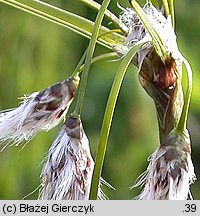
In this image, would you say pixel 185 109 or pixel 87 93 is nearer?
pixel 185 109

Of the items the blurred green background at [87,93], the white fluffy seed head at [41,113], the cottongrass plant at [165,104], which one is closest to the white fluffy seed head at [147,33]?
the cottongrass plant at [165,104]

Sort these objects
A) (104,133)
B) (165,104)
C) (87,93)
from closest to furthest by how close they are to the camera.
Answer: (104,133) < (165,104) < (87,93)

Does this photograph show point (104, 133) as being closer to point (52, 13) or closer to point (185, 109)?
Result: point (185, 109)

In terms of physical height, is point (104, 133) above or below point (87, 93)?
below

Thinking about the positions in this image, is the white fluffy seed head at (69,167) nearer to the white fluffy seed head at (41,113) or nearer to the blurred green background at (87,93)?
the white fluffy seed head at (41,113)

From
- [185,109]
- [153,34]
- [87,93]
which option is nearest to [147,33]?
[153,34]

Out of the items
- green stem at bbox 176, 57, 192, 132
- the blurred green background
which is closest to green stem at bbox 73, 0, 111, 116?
green stem at bbox 176, 57, 192, 132

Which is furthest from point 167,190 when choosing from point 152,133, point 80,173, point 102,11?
point 152,133
